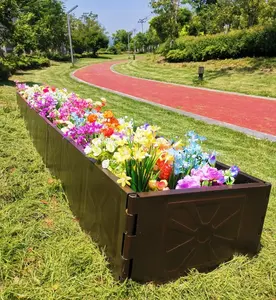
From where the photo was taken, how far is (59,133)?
11.8ft

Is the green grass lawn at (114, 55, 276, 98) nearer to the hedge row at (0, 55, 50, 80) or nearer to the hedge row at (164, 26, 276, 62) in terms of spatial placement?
the hedge row at (164, 26, 276, 62)

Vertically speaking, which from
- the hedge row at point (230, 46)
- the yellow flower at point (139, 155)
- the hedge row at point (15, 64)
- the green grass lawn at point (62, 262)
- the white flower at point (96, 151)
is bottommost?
the hedge row at point (15, 64)

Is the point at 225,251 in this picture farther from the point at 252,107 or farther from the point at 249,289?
the point at 252,107

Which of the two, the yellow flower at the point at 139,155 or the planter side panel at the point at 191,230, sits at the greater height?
the yellow flower at the point at 139,155

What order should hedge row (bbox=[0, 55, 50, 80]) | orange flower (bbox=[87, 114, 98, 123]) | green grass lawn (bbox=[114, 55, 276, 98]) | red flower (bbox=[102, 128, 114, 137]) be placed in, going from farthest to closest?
1. hedge row (bbox=[0, 55, 50, 80])
2. green grass lawn (bbox=[114, 55, 276, 98])
3. orange flower (bbox=[87, 114, 98, 123])
4. red flower (bbox=[102, 128, 114, 137])

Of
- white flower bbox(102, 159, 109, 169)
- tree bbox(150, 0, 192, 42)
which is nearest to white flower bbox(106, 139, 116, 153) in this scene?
white flower bbox(102, 159, 109, 169)

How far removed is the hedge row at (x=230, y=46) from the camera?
20.2 m

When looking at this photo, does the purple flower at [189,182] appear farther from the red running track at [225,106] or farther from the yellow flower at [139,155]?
the red running track at [225,106]

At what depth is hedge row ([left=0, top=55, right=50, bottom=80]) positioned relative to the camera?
17000 millimetres

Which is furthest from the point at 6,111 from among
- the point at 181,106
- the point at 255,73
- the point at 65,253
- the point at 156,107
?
the point at 255,73

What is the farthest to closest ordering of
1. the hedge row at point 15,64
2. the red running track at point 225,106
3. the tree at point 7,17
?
the hedge row at point 15,64, the tree at point 7,17, the red running track at point 225,106

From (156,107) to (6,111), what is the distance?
14.0 feet

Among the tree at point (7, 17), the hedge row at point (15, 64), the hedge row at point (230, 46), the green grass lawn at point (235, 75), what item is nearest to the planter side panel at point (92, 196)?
the green grass lawn at point (235, 75)

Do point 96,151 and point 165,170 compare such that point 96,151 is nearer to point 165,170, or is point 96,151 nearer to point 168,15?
point 165,170
